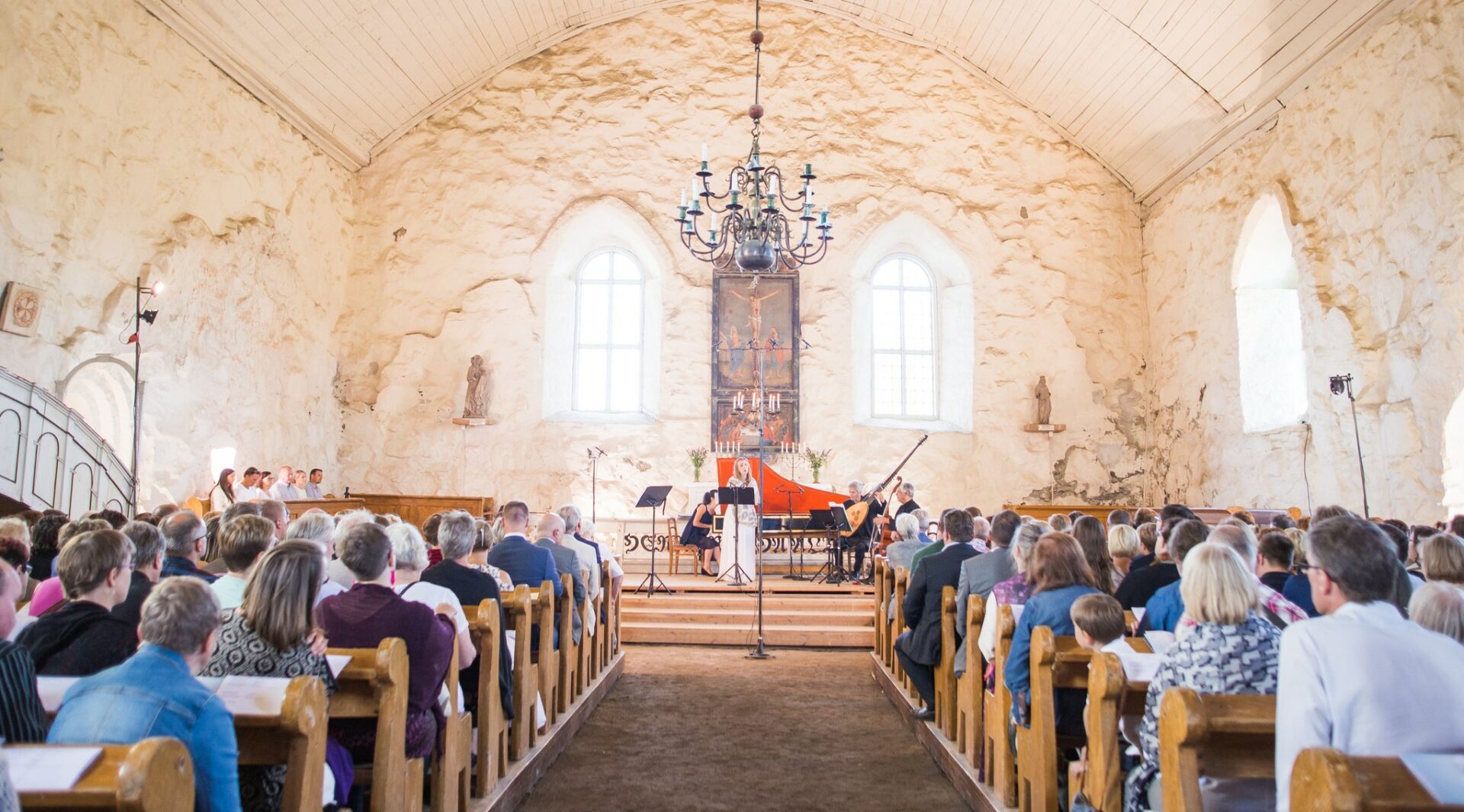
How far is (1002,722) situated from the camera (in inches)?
135

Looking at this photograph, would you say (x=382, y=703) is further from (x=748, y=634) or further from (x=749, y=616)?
(x=749, y=616)

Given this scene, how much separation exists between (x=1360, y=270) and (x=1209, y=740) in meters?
8.23

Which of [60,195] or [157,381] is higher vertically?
[60,195]

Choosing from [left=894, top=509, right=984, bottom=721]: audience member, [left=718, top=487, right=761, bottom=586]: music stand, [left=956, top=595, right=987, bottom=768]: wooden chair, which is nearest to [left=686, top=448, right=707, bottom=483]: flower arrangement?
[left=718, top=487, right=761, bottom=586]: music stand

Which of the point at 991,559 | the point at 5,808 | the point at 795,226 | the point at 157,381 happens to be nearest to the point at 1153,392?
the point at 795,226

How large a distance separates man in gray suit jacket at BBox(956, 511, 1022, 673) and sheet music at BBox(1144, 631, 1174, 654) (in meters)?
1.27

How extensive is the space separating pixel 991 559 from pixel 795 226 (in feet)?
28.8

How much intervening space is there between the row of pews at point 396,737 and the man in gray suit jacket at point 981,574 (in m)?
1.85

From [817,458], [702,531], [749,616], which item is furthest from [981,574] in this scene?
[817,458]

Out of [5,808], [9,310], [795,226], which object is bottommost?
[5,808]

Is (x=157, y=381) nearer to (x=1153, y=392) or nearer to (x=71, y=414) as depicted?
(x=71, y=414)

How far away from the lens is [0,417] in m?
6.80

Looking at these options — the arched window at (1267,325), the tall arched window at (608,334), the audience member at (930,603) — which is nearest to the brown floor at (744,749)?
the audience member at (930,603)

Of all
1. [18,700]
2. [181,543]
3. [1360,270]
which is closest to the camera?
Result: [18,700]
